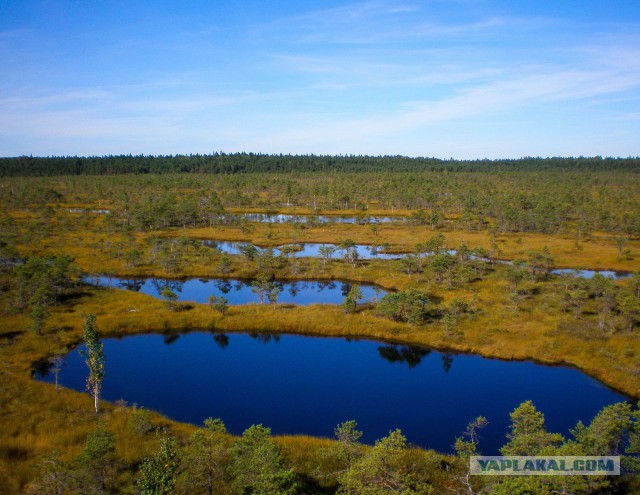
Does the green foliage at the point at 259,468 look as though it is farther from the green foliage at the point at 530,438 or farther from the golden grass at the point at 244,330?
the green foliage at the point at 530,438

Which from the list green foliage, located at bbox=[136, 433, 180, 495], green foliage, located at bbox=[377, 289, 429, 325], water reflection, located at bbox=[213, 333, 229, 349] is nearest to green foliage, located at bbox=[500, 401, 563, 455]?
green foliage, located at bbox=[136, 433, 180, 495]

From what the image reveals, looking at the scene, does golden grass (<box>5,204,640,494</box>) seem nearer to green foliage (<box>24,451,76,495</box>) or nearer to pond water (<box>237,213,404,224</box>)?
green foliage (<box>24,451,76,495</box>)

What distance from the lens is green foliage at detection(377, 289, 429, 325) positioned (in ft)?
170

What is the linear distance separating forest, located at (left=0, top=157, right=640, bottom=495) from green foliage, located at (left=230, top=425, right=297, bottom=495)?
121 mm

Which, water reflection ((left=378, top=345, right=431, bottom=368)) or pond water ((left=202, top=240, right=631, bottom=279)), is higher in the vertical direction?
pond water ((left=202, top=240, right=631, bottom=279))

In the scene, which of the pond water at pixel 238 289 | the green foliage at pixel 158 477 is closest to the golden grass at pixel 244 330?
the pond water at pixel 238 289

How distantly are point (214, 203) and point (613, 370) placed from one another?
349 ft

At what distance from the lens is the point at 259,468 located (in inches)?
858

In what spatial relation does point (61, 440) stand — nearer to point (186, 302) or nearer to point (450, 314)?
point (186, 302)

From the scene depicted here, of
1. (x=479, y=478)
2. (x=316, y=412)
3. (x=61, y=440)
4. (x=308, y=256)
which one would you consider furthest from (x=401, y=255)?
(x=61, y=440)

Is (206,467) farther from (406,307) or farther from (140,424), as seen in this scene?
(406,307)

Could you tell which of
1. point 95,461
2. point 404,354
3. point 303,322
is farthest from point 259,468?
point 303,322

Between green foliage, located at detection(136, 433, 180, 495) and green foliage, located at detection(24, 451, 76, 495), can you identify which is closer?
green foliage, located at detection(136, 433, 180, 495)

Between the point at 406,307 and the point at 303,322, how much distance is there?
12.9 metres
